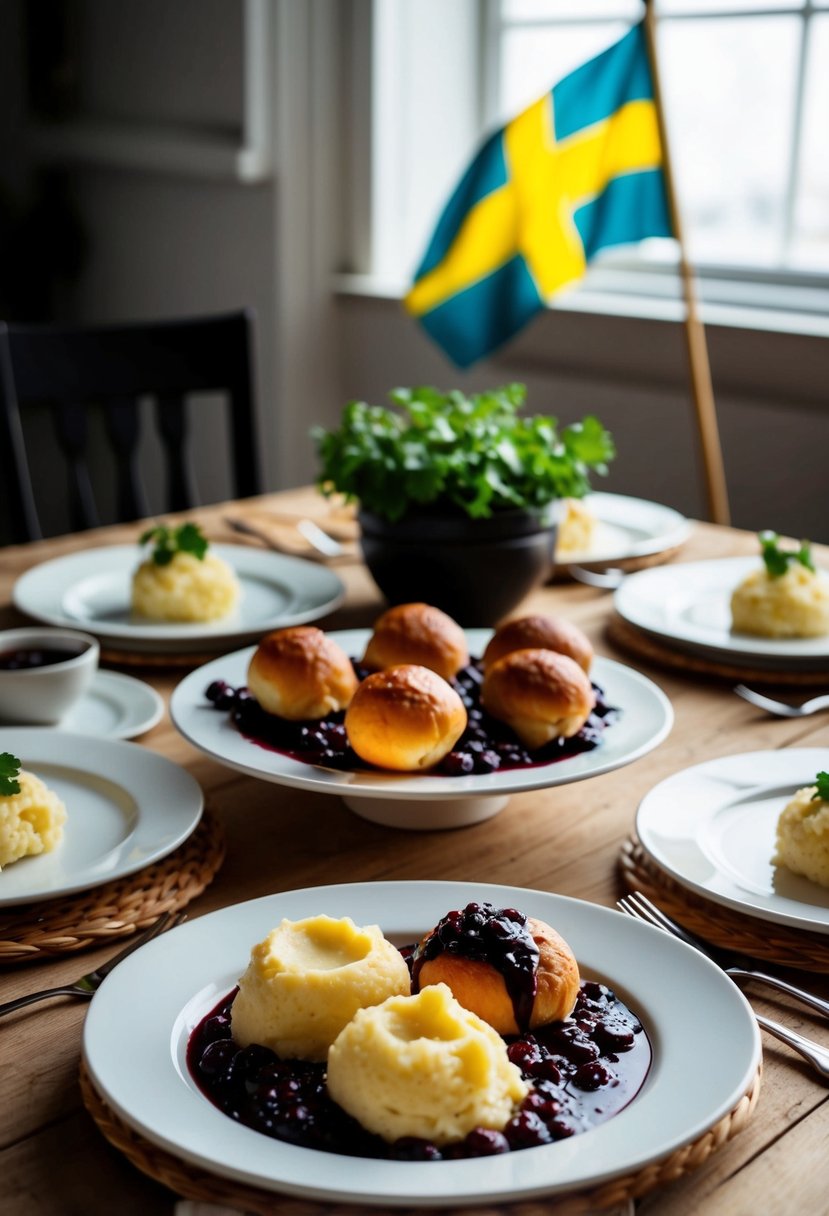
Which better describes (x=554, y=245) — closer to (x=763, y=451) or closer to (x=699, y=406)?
(x=699, y=406)

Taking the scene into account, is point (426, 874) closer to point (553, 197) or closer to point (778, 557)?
point (778, 557)

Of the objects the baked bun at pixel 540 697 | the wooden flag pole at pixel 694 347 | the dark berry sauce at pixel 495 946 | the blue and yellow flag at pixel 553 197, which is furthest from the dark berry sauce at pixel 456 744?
the blue and yellow flag at pixel 553 197

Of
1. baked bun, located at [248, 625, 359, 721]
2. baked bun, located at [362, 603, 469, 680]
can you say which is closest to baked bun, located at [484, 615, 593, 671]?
baked bun, located at [362, 603, 469, 680]

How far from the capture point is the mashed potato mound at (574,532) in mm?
1803

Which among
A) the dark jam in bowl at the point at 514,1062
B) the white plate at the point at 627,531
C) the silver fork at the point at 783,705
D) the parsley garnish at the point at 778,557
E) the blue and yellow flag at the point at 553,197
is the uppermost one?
the blue and yellow flag at the point at 553,197

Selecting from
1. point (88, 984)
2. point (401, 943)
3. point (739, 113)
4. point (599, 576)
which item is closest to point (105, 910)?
point (88, 984)

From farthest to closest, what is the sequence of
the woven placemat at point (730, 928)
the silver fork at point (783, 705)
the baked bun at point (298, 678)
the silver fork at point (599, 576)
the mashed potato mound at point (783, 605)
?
the silver fork at point (599, 576), the mashed potato mound at point (783, 605), the silver fork at point (783, 705), the baked bun at point (298, 678), the woven placemat at point (730, 928)

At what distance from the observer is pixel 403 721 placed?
0.99 m

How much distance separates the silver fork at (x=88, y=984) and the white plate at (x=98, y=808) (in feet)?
0.15

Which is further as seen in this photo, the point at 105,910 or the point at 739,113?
the point at 739,113

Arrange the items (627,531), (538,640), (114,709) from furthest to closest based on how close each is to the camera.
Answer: (627,531)
(114,709)
(538,640)

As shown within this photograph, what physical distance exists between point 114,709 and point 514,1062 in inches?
28.9

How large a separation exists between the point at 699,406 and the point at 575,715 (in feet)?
5.22

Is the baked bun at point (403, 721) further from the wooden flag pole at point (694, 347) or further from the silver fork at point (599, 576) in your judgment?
the wooden flag pole at point (694, 347)
